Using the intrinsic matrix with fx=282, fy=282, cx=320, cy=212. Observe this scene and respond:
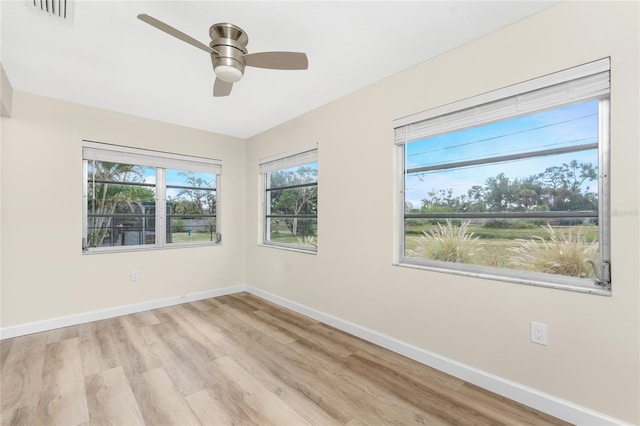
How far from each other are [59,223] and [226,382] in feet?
8.77

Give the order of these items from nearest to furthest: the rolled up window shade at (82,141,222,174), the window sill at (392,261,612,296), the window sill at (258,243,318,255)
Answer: the window sill at (392,261,612,296)
the rolled up window shade at (82,141,222,174)
the window sill at (258,243,318,255)

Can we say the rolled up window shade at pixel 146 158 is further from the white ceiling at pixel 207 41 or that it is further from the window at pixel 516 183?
the window at pixel 516 183

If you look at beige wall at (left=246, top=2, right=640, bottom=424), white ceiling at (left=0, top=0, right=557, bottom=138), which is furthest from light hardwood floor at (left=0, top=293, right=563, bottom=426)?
white ceiling at (left=0, top=0, right=557, bottom=138)

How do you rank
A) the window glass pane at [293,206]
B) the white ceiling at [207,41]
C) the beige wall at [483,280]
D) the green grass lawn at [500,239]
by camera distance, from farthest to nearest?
the window glass pane at [293,206], the green grass lawn at [500,239], the white ceiling at [207,41], the beige wall at [483,280]

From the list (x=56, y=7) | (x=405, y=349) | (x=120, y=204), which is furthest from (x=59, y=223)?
(x=405, y=349)

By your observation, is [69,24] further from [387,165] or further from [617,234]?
[617,234]

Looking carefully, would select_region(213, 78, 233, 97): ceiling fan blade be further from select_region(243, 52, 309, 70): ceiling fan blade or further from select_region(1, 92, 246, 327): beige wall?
select_region(1, 92, 246, 327): beige wall

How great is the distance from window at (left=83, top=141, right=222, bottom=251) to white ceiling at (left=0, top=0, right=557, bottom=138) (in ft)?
2.45

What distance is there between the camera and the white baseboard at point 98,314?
2887 mm

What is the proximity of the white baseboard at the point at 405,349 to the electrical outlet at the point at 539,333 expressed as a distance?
0.32 metres

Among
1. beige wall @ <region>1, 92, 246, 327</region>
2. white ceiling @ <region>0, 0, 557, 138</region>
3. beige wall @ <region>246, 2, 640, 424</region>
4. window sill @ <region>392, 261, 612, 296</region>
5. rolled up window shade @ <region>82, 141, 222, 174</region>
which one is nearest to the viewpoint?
beige wall @ <region>246, 2, 640, 424</region>

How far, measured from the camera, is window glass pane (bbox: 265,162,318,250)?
358 centimetres

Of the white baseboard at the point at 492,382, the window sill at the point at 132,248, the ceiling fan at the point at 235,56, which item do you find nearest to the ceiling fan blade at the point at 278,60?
the ceiling fan at the point at 235,56

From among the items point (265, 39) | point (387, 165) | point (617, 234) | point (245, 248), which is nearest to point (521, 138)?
point (617, 234)
